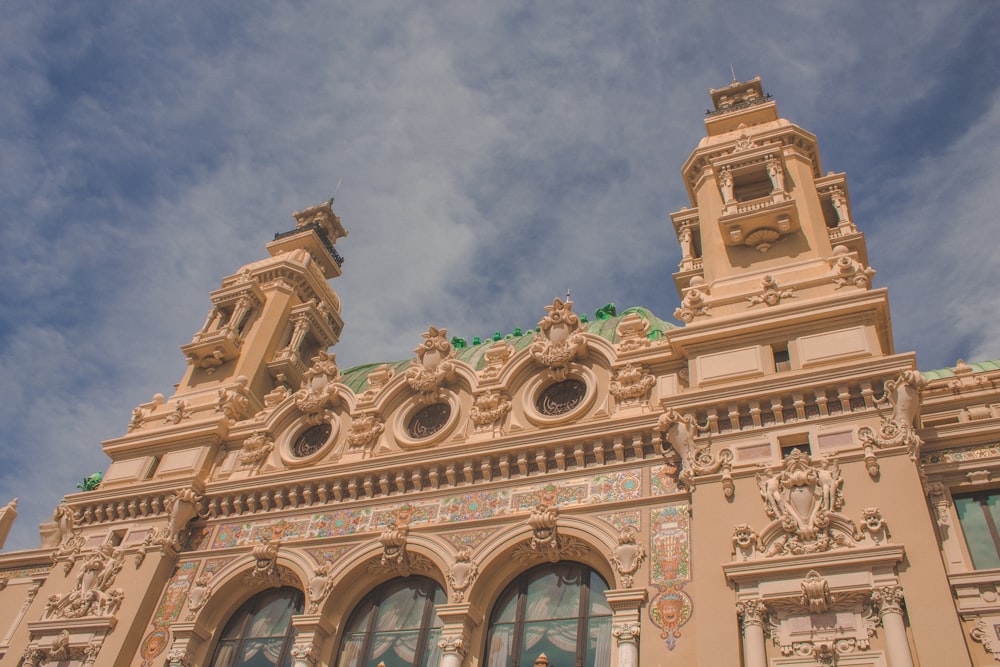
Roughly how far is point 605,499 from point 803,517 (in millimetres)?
4659

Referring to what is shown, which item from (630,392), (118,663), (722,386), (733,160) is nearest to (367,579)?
(118,663)

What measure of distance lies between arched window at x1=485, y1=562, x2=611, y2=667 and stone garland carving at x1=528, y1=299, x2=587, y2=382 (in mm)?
5380

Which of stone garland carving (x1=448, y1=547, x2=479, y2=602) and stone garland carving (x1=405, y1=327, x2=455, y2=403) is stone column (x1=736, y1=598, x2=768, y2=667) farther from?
stone garland carving (x1=405, y1=327, x2=455, y2=403)

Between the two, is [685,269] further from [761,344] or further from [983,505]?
[983,505]

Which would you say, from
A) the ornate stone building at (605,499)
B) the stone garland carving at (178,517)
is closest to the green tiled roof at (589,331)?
the ornate stone building at (605,499)

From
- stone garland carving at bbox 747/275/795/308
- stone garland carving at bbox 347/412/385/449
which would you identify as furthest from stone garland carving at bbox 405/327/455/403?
stone garland carving at bbox 747/275/795/308

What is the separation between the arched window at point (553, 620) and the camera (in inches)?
744

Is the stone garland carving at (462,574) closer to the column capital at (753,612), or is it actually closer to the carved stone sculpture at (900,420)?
the column capital at (753,612)


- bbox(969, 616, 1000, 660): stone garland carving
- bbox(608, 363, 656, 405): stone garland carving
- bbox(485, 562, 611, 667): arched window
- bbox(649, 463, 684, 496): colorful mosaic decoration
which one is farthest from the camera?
bbox(608, 363, 656, 405): stone garland carving

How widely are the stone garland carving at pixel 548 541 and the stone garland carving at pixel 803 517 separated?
13.6 feet

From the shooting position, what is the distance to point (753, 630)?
52.0 ft

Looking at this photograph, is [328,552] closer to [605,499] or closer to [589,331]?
[605,499]

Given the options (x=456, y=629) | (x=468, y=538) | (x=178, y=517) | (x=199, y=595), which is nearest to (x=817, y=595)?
(x=456, y=629)

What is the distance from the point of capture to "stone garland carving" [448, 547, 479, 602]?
66.0 ft
